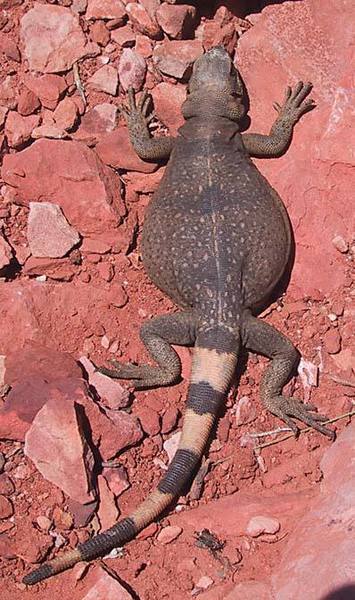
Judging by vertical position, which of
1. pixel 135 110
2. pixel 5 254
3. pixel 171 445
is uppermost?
pixel 135 110

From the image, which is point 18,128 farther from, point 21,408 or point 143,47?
point 21,408

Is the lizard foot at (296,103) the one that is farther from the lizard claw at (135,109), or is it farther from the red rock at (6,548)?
the red rock at (6,548)

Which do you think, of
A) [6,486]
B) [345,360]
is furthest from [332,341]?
[6,486]

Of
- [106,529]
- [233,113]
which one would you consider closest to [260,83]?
[233,113]

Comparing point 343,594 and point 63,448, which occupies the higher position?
point 343,594

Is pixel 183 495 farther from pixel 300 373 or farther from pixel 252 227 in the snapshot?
pixel 252 227

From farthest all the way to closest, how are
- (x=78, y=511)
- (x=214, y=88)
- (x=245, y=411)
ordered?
(x=214, y=88)
(x=245, y=411)
(x=78, y=511)

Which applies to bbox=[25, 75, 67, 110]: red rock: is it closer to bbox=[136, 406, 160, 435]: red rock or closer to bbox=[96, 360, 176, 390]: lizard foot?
bbox=[96, 360, 176, 390]: lizard foot

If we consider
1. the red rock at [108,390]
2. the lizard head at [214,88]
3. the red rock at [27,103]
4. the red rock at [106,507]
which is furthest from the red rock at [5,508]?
the lizard head at [214,88]

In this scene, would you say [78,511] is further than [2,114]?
No
